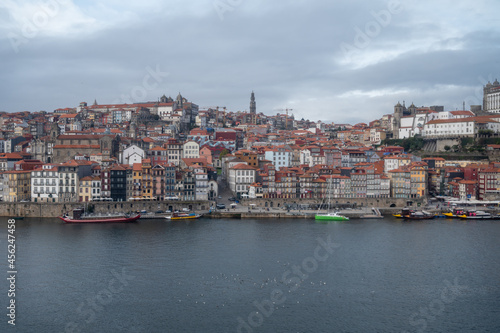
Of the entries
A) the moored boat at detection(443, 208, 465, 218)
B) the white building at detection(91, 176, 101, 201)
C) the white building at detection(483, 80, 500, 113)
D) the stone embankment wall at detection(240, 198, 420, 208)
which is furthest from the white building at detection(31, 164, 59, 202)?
the white building at detection(483, 80, 500, 113)

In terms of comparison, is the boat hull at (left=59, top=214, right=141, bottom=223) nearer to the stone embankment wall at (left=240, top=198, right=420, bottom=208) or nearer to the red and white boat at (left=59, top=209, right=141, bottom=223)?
the red and white boat at (left=59, top=209, right=141, bottom=223)

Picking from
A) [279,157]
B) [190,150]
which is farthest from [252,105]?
[190,150]

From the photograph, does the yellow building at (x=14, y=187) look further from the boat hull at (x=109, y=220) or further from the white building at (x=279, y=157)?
the white building at (x=279, y=157)

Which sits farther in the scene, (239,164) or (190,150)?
(190,150)

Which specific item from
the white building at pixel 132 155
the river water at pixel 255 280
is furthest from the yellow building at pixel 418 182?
the white building at pixel 132 155

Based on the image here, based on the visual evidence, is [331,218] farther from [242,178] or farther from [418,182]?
[418,182]

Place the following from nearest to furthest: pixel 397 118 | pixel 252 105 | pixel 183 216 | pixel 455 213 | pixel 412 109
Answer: pixel 183 216 → pixel 455 213 → pixel 397 118 → pixel 412 109 → pixel 252 105

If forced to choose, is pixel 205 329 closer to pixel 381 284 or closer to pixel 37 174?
pixel 381 284
